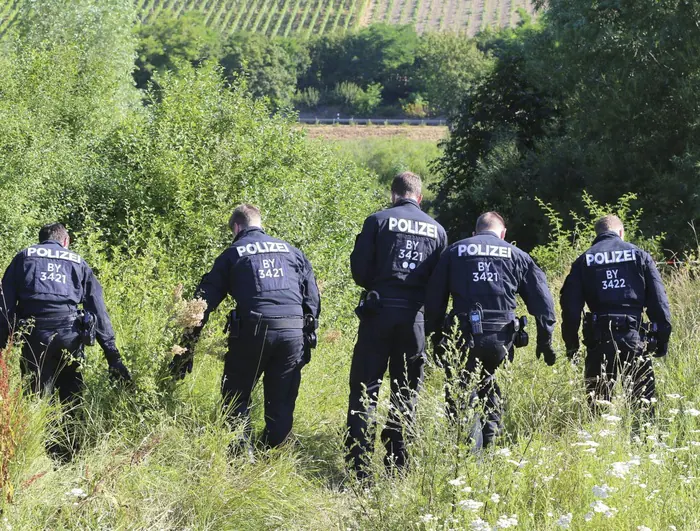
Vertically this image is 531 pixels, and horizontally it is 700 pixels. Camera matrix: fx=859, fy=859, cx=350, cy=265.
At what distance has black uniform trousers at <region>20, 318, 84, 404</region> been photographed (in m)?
6.00

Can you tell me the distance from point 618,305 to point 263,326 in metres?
2.58

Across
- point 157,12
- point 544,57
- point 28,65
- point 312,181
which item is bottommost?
point 312,181

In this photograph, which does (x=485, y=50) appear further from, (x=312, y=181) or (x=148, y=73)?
(x=312, y=181)

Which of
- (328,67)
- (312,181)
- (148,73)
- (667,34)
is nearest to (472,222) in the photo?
(667,34)

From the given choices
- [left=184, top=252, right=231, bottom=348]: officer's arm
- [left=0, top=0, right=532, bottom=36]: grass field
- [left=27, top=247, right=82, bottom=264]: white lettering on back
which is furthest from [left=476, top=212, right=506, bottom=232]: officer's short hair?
[left=0, top=0, right=532, bottom=36]: grass field

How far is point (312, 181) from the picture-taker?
15.3 m

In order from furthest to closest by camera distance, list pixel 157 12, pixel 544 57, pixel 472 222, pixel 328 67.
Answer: pixel 157 12 → pixel 328 67 → pixel 472 222 → pixel 544 57

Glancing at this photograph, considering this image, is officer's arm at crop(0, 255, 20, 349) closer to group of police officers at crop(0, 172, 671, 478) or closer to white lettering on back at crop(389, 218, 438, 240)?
group of police officers at crop(0, 172, 671, 478)

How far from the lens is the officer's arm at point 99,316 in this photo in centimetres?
599

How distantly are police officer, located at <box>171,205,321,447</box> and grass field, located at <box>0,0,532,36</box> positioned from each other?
114 m

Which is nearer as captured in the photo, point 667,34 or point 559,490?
point 559,490

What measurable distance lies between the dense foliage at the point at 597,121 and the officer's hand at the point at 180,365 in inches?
627

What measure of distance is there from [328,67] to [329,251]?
90963mm

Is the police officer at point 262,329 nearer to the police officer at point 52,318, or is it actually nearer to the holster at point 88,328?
the holster at point 88,328
